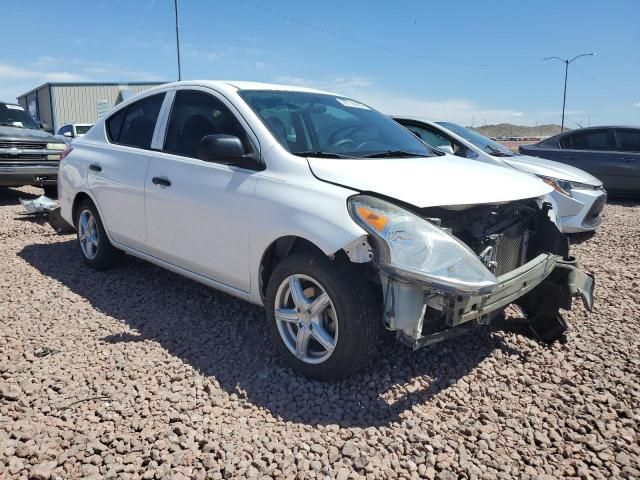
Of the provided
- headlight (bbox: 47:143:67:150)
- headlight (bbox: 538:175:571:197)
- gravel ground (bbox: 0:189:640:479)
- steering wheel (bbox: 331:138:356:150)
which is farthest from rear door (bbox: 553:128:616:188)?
headlight (bbox: 47:143:67:150)

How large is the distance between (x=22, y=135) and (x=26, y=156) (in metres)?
0.47

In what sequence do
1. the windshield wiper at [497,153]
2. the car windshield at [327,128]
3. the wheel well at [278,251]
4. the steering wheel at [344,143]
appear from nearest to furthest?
the wheel well at [278,251]
the car windshield at [327,128]
the steering wheel at [344,143]
the windshield wiper at [497,153]

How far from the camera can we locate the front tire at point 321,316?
267 cm

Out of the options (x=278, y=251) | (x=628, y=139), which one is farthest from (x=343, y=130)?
(x=628, y=139)

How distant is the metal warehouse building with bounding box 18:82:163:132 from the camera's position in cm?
3106

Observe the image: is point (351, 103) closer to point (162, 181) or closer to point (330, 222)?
point (162, 181)

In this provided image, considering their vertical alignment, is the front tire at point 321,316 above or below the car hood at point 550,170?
below

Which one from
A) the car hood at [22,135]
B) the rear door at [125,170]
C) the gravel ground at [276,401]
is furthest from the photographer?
the car hood at [22,135]

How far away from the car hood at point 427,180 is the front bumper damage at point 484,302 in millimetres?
448

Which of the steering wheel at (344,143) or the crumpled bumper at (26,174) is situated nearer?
the steering wheel at (344,143)

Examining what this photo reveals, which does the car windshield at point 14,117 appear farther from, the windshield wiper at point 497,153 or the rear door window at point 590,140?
the rear door window at point 590,140

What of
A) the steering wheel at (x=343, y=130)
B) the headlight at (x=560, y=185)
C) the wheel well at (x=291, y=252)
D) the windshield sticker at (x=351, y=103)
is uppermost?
the windshield sticker at (x=351, y=103)

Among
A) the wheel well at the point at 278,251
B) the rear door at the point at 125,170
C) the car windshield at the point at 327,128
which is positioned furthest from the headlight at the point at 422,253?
the rear door at the point at 125,170

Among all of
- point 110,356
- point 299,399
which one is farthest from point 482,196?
Result: point 110,356
